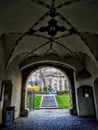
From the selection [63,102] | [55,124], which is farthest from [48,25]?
[63,102]

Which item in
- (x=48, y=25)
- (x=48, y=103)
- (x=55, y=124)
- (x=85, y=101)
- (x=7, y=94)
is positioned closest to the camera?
(x=48, y=25)

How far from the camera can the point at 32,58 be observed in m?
8.76

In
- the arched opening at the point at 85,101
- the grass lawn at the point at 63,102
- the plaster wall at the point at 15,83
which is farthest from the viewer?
the grass lawn at the point at 63,102

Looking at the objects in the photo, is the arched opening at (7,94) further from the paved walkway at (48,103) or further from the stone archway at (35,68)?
the paved walkway at (48,103)

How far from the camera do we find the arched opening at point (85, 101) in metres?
8.43

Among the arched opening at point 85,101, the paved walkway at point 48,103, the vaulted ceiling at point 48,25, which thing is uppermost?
the vaulted ceiling at point 48,25

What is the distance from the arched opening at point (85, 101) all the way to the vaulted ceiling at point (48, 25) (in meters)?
2.79

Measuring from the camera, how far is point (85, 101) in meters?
8.57

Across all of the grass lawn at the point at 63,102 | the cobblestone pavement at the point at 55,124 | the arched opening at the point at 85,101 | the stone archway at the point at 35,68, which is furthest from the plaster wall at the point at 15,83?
the grass lawn at the point at 63,102

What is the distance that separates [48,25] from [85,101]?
5289mm

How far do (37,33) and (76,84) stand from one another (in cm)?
423

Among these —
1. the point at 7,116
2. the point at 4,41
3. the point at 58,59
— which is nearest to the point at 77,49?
the point at 58,59

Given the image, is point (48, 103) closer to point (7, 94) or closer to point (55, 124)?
point (7, 94)

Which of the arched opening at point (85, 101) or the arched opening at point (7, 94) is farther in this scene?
the arched opening at point (85, 101)
